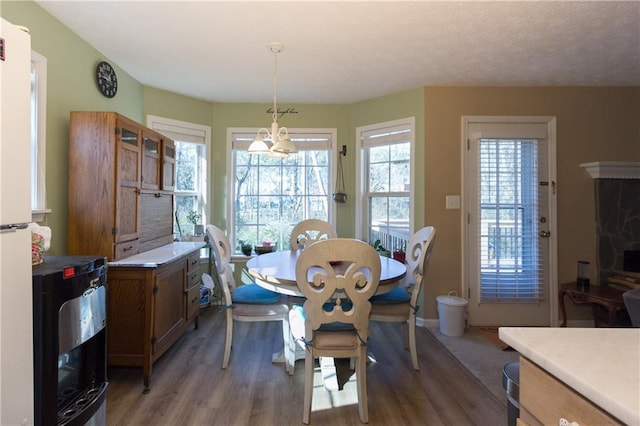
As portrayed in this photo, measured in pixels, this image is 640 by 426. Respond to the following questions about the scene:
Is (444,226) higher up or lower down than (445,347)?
higher up

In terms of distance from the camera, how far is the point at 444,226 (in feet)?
11.0

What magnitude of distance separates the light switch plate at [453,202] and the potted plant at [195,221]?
2720 millimetres

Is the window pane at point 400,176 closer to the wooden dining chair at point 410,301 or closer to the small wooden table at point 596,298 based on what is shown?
the wooden dining chair at point 410,301

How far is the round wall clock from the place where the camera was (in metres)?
2.66

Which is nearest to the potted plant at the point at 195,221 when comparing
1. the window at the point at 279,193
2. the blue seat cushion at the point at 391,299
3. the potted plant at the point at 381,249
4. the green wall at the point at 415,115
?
the window at the point at 279,193

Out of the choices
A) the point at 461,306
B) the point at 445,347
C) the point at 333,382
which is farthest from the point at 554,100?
the point at 333,382

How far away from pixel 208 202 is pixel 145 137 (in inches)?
53.7

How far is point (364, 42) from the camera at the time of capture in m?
2.44

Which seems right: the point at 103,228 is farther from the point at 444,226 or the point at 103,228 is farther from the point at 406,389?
the point at 444,226

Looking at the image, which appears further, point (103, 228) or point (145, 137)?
point (145, 137)

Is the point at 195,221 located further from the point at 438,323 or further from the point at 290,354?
the point at 438,323

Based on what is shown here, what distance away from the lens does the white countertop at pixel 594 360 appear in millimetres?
593

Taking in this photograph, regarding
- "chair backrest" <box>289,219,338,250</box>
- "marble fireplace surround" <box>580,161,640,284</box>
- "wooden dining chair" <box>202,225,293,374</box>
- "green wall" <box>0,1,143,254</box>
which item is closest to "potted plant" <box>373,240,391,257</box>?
"chair backrest" <box>289,219,338,250</box>

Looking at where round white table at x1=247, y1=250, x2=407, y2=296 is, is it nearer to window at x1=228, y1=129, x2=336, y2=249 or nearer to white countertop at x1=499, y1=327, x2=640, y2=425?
white countertop at x1=499, y1=327, x2=640, y2=425
